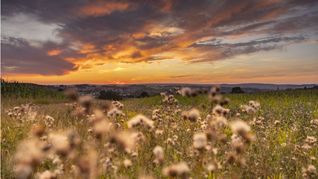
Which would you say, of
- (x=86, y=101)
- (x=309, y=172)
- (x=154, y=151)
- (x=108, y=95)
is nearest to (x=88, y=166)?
(x=86, y=101)

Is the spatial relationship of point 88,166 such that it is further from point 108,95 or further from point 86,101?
point 108,95

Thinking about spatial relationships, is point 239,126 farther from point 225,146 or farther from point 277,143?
point 277,143

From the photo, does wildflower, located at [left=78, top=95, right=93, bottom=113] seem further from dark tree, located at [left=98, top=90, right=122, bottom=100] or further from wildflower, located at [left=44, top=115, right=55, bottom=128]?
dark tree, located at [left=98, top=90, right=122, bottom=100]

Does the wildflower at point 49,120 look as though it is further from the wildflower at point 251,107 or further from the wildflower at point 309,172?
the wildflower at point 309,172

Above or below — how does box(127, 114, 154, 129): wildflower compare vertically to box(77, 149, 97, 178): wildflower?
above

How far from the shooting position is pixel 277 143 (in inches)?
348

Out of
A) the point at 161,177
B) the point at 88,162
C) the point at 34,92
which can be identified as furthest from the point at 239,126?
the point at 34,92

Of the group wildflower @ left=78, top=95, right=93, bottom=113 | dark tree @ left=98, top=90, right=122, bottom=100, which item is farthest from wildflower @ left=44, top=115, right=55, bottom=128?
dark tree @ left=98, top=90, right=122, bottom=100

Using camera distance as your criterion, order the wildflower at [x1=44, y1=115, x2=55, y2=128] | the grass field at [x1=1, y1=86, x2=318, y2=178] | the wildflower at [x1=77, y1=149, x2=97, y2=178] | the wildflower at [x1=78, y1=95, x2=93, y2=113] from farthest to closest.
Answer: the wildflower at [x1=44, y1=115, x2=55, y2=128]
the wildflower at [x1=78, y1=95, x2=93, y2=113]
the grass field at [x1=1, y1=86, x2=318, y2=178]
the wildflower at [x1=77, y1=149, x2=97, y2=178]

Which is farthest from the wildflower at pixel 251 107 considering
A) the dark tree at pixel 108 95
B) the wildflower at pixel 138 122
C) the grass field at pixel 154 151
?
the dark tree at pixel 108 95

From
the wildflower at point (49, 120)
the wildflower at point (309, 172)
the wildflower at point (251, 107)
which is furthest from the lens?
the wildflower at point (49, 120)

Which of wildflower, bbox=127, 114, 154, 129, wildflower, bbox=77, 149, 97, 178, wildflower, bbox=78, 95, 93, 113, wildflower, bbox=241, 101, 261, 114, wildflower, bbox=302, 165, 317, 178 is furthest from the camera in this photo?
wildflower, bbox=302, 165, 317, 178

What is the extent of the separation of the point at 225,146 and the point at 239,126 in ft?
17.2

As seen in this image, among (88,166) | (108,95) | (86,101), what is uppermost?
(86,101)
